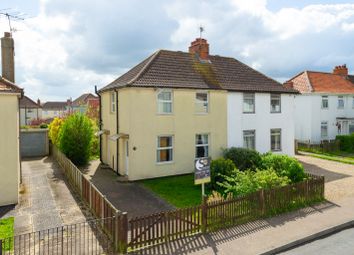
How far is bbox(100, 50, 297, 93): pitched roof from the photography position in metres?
18.8

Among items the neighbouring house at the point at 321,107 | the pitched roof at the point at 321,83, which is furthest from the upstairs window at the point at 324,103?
the pitched roof at the point at 321,83

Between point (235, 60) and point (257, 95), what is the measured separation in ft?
13.2

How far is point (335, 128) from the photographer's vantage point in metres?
34.0

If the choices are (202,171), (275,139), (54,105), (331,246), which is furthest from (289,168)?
(54,105)

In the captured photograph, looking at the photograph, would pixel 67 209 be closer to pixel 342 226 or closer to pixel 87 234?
pixel 87 234

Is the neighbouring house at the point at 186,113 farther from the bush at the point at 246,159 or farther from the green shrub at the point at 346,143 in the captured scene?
the green shrub at the point at 346,143

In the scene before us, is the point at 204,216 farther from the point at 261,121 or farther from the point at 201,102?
the point at 261,121

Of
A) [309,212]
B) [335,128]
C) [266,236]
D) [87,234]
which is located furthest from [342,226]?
[335,128]

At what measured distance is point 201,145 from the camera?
20.3 meters

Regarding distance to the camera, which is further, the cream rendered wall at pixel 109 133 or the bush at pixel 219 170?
the cream rendered wall at pixel 109 133

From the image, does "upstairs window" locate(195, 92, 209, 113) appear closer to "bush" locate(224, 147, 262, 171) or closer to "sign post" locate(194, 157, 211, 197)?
"bush" locate(224, 147, 262, 171)

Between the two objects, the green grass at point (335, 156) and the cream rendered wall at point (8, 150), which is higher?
the cream rendered wall at point (8, 150)

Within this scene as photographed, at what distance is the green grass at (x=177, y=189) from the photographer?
45.8 feet

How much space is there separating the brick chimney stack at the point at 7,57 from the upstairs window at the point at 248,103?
15.6 m
